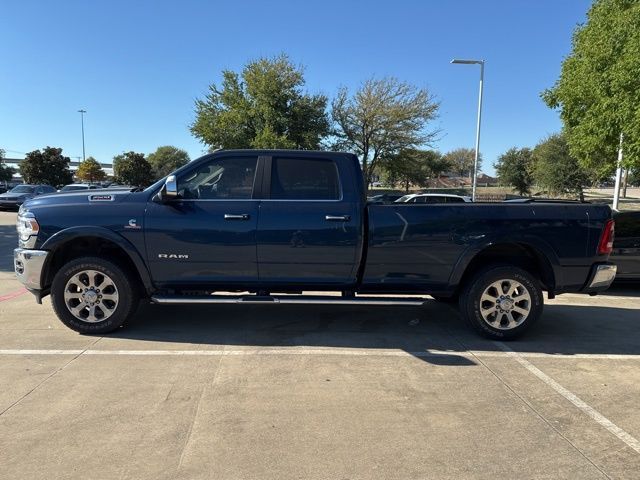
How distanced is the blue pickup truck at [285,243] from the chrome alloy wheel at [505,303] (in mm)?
11

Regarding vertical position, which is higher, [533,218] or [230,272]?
[533,218]

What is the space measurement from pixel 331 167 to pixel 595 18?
42.2 ft

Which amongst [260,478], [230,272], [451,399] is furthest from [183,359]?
[451,399]

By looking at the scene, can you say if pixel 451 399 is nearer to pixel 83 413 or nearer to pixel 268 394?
pixel 268 394

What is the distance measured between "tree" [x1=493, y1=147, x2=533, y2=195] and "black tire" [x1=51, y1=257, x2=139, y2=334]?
174 ft

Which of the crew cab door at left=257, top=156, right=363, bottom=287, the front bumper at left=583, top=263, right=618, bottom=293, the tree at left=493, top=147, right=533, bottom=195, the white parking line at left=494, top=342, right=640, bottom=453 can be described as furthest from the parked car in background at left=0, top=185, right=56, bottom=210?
the tree at left=493, top=147, right=533, bottom=195

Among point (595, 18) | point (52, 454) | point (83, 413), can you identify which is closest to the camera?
point (52, 454)

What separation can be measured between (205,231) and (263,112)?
27430 mm

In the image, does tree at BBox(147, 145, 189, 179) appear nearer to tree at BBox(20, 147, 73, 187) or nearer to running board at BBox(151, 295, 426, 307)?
tree at BBox(20, 147, 73, 187)

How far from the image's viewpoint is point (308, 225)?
5270 millimetres

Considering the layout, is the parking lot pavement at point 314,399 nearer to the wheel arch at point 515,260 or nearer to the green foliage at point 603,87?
the wheel arch at point 515,260

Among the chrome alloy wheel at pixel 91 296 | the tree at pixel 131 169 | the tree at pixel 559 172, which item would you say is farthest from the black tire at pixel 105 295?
the tree at pixel 131 169

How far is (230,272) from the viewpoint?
5.36 meters

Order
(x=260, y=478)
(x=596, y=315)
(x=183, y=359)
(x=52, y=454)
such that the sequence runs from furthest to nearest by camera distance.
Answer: (x=596, y=315)
(x=183, y=359)
(x=52, y=454)
(x=260, y=478)
